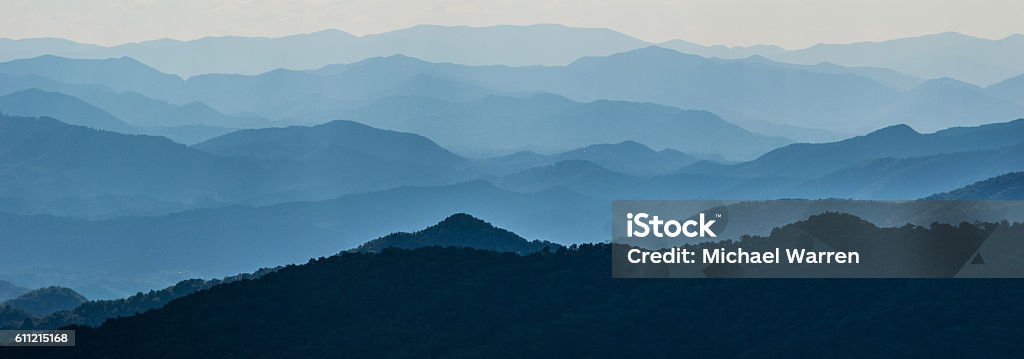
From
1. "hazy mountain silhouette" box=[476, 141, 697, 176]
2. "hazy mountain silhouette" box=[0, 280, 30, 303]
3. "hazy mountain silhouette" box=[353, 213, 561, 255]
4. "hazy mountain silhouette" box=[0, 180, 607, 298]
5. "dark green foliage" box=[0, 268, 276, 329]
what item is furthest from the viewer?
"hazy mountain silhouette" box=[476, 141, 697, 176]

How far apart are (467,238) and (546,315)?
16.8m

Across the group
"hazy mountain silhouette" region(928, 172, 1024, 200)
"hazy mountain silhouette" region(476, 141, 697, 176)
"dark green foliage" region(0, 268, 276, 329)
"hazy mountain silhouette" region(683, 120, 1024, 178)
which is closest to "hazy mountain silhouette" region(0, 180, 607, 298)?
"hazy mountain silhouette" region(476, 141, 697, 176)

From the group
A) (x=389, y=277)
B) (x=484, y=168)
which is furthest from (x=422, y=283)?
(x=484, y=168)

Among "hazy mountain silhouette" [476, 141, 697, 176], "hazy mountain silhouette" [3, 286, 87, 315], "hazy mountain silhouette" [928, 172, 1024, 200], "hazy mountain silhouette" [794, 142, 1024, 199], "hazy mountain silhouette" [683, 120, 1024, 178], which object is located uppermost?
"hazy mountain silhouette" [476, 141, 697, 176]

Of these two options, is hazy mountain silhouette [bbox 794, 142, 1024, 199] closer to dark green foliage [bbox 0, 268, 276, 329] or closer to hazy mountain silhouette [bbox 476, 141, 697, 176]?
hazy mountain silhouette [bbox 476, 141, 697, 176]

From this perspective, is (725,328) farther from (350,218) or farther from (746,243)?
(350,218)

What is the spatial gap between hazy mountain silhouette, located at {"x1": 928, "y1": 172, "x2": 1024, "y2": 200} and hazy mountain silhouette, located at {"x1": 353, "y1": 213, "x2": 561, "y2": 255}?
1825cm

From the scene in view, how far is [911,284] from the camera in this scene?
4503 cm

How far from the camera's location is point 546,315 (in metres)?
46.1

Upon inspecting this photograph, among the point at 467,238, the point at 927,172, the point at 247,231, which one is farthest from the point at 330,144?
the point at 467,238

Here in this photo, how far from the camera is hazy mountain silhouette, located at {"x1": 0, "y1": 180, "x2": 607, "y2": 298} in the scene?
13966cm

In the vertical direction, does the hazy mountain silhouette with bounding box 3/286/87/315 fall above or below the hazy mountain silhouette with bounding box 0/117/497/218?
below

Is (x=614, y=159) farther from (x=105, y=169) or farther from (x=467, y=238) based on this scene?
(x=467, y=238)

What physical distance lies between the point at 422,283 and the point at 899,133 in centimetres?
9138
